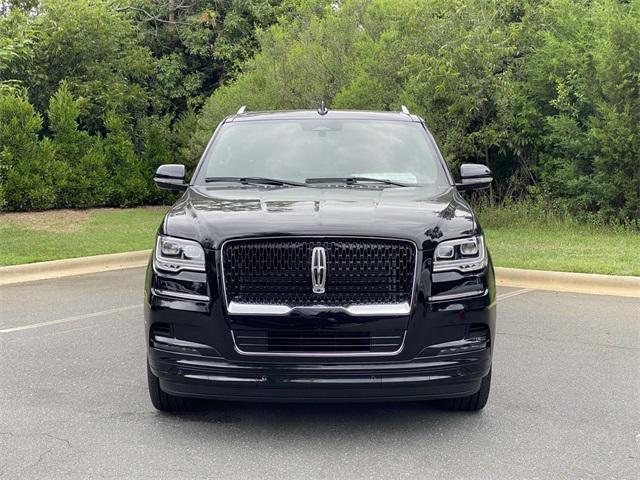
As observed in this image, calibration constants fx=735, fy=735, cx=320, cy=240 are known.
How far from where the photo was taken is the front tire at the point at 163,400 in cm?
439

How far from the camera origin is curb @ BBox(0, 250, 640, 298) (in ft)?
29.1

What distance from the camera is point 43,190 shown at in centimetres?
1872

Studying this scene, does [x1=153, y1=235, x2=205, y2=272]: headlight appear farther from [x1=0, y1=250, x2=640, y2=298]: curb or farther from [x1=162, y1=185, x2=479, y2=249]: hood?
[x1=0, y1=250, x2=640, y2=298]: curb

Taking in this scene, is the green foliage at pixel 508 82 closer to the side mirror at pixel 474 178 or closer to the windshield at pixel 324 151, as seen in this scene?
the side mirror at pixel 474 178

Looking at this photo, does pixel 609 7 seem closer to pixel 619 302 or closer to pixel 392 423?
pixel 619 302

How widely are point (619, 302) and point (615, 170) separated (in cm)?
645

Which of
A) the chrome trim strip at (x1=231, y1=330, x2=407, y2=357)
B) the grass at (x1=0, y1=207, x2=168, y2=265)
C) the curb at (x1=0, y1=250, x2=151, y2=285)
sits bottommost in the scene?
the grass at (x1=0, y1=207, x2=168, y2=265)

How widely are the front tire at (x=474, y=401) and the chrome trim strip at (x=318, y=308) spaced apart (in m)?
0.92

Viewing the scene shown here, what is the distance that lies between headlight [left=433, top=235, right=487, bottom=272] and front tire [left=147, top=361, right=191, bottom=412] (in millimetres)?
1759

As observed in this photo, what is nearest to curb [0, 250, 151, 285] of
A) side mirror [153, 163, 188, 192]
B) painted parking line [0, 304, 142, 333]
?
painted parking line [0, 304, 142, 333]

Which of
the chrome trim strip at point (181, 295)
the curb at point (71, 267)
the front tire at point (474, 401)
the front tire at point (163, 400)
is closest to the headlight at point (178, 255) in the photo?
the chrome trim strip at point (181, 295)

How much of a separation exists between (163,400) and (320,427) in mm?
970

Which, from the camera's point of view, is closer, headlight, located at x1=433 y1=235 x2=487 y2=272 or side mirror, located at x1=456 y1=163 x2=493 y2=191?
headlight, located at x1=433 y1=235 x2=487 y2=272

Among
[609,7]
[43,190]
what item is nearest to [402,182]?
[609,7]
